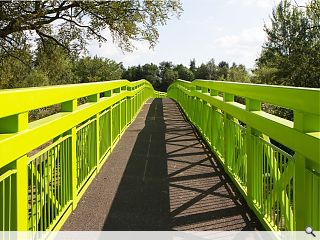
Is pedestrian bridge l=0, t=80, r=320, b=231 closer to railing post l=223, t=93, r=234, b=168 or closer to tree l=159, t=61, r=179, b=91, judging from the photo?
railing post l=223, t=93, r=234, b=168

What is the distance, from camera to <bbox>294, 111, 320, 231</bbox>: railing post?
2537mm

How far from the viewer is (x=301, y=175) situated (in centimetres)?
264

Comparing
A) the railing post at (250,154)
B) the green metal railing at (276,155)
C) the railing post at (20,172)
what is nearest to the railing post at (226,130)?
the green metal railing at (276,155)

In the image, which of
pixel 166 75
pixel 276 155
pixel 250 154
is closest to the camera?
pixel 276 155

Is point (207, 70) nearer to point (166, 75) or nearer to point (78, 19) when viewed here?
point (166, 75)

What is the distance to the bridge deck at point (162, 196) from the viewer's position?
3.81m

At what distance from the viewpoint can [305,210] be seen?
2.58 m

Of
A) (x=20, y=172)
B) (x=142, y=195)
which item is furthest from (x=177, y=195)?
(x=20, y=172)

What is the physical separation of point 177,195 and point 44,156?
1.83 meters

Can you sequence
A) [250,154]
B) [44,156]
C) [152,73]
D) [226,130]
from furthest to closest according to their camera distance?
[152,73]
[226,130]
[250,154]
[44,156]

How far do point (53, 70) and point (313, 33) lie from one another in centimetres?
1775

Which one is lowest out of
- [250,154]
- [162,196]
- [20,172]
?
[162,196]

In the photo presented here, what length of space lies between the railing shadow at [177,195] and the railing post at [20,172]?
1.21 meters

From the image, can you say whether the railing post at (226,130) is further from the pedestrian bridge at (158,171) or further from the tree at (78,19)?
the tree at (78,19)
